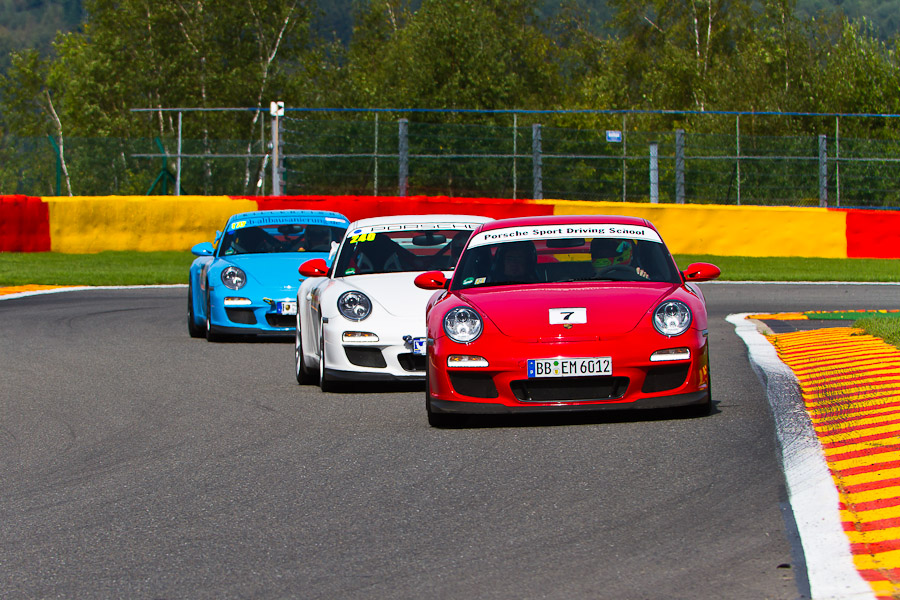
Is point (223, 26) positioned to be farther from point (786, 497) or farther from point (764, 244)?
point (786, 497)

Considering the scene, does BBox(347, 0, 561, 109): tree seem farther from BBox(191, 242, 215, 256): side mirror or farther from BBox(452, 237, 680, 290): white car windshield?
BBox(452, 237, 680, 290): white car windshield

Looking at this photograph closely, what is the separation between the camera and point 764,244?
2414 cm

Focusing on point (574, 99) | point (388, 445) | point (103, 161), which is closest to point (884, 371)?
point (388, 445)

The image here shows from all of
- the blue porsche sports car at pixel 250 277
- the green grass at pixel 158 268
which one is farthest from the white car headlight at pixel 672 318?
the green grass at pixel 158 268

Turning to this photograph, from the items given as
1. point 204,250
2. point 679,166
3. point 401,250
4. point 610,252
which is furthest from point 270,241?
point 679,166

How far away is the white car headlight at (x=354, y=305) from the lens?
9.20 meters

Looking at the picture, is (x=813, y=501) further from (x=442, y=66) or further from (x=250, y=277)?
(x=442, y=66)

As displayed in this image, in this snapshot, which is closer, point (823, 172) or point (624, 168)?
point (823, 172)

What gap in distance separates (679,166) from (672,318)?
17977mm

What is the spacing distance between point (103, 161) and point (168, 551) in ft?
89.6

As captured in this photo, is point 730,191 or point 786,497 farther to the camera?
point 730,191

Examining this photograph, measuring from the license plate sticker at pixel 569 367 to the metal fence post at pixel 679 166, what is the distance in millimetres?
17988

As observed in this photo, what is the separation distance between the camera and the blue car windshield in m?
13.5

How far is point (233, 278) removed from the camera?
12703mm
